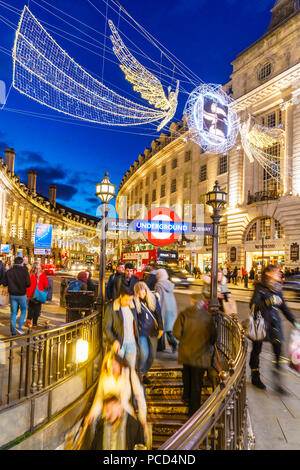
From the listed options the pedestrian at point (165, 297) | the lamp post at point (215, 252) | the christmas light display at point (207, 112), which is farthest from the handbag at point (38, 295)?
the christmas light display at point (207, 112)

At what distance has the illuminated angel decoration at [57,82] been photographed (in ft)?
26.4

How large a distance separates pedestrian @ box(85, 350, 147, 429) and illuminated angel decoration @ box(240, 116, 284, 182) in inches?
1068

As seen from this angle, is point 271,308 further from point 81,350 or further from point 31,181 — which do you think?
point 31,181

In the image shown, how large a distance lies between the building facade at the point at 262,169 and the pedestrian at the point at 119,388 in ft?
85.8

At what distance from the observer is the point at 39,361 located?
5559mm

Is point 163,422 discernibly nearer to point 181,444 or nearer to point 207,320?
point 207,320

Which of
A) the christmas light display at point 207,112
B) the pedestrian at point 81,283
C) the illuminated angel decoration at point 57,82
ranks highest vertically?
the christmas light display at point 207,112

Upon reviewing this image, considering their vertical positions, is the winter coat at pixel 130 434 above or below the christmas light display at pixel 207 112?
below

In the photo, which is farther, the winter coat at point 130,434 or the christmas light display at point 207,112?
the christmas light display at point 207,112

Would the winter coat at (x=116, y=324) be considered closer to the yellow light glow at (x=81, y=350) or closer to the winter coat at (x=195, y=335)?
the winter coat at (x=195, y=335)

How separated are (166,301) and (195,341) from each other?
280cm

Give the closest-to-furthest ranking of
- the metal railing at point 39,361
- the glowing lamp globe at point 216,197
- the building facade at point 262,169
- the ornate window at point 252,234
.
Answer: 1. the metal railing at point 39,361
2. the glowing lamp globe at point 216,197
3. the building facade at point 262,169
4. the ornate window at point 252,234

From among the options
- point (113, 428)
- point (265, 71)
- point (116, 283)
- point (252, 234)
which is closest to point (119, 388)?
point (113, 428)

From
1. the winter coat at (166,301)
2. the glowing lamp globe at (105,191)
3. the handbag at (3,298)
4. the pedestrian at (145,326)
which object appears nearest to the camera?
the pedestrian at (145,326)
